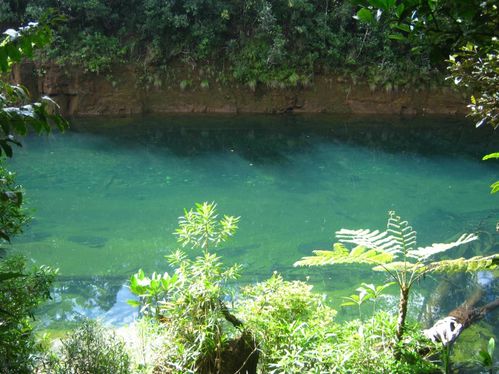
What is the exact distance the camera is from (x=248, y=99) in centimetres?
1302

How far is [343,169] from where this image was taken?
29.7 feet

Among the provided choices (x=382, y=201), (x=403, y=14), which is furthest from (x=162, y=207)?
(x=403, y=14)

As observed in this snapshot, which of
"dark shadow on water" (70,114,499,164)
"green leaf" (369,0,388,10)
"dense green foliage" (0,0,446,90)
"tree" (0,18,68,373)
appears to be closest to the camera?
"green leaf" (369,0,388,10)

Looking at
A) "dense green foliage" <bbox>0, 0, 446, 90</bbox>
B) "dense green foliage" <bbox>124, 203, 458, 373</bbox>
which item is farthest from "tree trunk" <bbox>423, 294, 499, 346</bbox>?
"dense green foliage" <bbox>0, 0, 446, 90</bbox>

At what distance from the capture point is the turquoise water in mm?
5230

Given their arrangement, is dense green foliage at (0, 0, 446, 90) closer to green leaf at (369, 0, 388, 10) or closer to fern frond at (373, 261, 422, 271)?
fern frond at (373, 261, 422, 271)

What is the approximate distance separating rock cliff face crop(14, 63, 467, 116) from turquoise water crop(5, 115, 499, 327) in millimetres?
565

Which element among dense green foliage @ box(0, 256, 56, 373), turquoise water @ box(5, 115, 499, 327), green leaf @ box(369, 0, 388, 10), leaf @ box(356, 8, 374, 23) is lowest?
turquoise water @ box(5, 115, 499, 327)

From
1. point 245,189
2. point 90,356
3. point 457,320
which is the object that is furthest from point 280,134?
point 90,356

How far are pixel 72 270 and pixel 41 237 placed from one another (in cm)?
108

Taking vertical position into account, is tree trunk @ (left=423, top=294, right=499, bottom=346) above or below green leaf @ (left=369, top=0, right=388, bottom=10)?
below

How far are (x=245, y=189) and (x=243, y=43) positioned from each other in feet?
21.1

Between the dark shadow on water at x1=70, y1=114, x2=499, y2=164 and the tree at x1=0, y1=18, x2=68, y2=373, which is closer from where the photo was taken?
the tree at x1=0, y1=18, x2=68, y2=373

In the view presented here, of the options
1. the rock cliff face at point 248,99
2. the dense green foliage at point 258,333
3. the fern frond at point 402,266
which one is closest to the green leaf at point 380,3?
the dense green foliage at point 258,333
